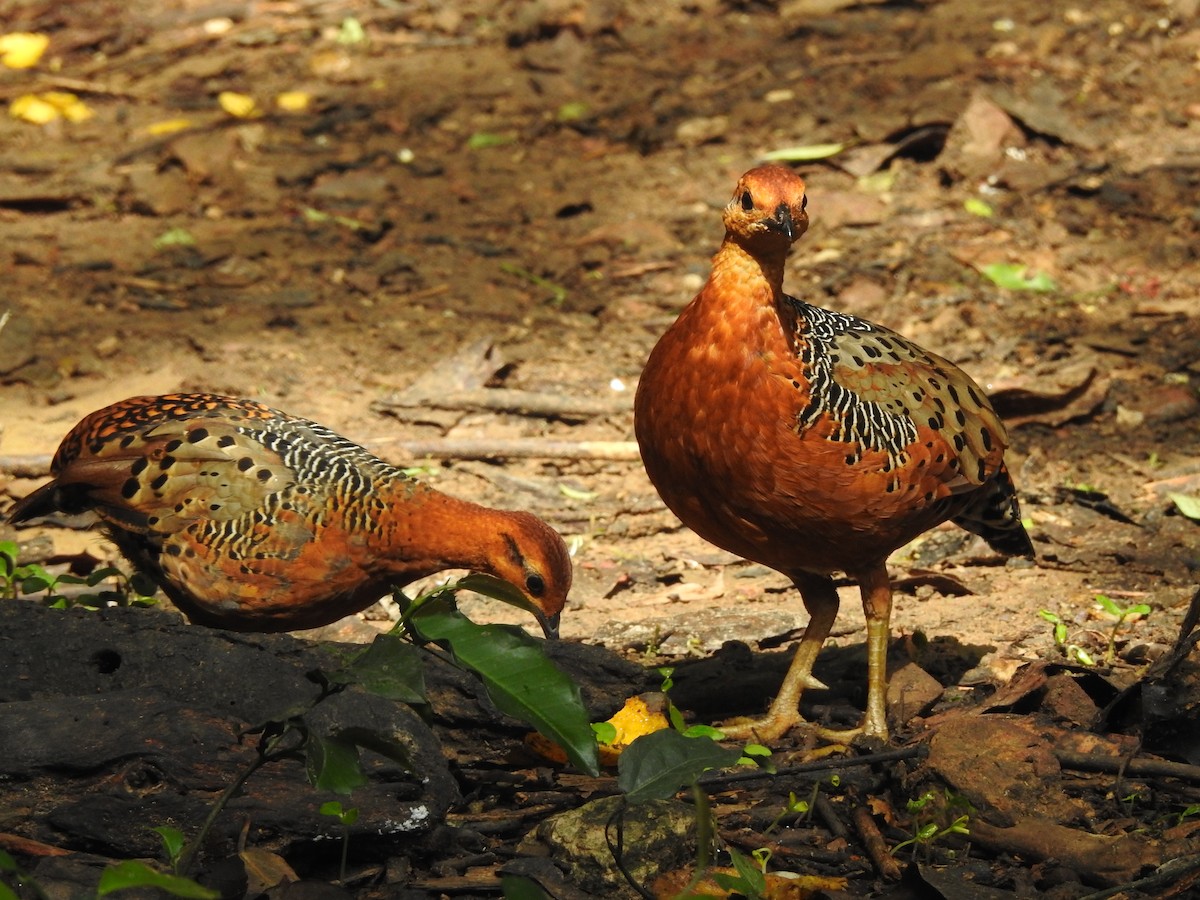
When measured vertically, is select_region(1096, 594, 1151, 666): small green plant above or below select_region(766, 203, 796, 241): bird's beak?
below

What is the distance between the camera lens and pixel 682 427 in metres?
4.87

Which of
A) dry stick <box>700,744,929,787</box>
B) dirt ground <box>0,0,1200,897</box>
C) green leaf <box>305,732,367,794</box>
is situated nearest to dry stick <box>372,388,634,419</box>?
dirt ground <box>0,0,1200,897</box>

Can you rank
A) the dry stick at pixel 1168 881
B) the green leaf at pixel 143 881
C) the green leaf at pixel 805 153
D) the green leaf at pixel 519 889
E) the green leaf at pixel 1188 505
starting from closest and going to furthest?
the green leaf at pixel 143 881 → the green leaf at pixel 519 889 → the dry stick at pixel 1168 881 → the green leaf at pixel 1188 505 → the green leaf at pixel 805 153

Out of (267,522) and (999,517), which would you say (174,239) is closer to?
(267,522)

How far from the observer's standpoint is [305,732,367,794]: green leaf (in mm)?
3205

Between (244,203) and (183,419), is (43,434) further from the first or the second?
(244,203)

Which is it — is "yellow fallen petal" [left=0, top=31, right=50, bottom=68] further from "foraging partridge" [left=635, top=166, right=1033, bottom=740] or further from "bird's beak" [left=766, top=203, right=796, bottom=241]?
"bird's beak" [left=766, top=203, right=796, bottom=241]

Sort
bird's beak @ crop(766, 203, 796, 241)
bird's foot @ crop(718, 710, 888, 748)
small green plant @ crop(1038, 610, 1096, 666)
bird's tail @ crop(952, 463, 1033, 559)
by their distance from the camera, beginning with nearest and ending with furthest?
1. bird's beak @ crop(766, 203, 796, 241)
2. bird's foot @ crop(718, 710, 888, 748)
3. small green plant @ crop(1038, 610, 1096, 666)
4. bird's tail @ crop(952, 463, 1033, 559)

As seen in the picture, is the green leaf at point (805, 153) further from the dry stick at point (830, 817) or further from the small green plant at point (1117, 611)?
the dry stick at point (830, 817)

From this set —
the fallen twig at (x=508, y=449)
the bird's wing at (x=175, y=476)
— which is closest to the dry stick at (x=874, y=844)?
the bird's wing at (x=175, y=476)

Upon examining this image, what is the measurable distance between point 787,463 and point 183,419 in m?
2.50

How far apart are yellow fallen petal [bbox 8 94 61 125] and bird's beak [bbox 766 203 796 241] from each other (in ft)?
27.3

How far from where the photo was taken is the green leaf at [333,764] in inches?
Result: 126

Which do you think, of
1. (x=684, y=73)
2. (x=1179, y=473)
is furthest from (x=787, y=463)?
(x=684, y=73)
